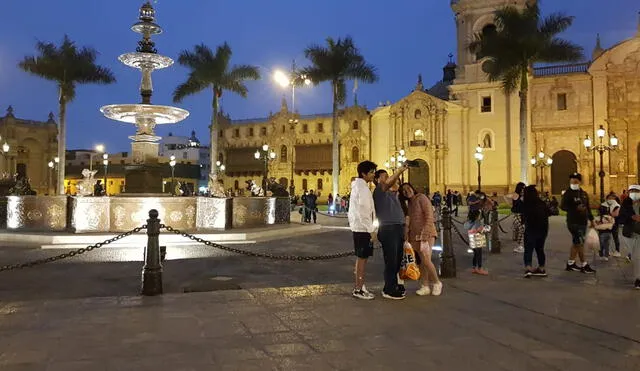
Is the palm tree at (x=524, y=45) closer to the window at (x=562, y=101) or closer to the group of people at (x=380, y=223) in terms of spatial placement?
the window at (x=562, y=101)

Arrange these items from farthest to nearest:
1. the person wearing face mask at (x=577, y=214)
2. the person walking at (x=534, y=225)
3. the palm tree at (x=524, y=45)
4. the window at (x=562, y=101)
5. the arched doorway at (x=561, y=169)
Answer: the arched doorway at (x=561, y=169) → the window at (x=562, y=101) → the palm tree at (x=524, y=45) → the person wearing face mask at (x=577, y=214) → the person walking at (x=534, y=225)

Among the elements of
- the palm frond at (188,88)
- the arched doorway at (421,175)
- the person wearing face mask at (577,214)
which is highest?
the palm frond at (188,88)

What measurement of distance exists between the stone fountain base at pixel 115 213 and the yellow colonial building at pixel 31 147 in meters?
47.2

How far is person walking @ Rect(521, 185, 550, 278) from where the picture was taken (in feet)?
26.6

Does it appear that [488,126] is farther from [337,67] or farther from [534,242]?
[534,242]

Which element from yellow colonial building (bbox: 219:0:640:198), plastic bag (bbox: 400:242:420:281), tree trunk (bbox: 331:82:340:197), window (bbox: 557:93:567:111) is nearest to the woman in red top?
plastic bag (bbox: 400:242:420:281)

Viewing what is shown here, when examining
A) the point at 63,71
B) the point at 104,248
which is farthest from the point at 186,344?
the point at 63,71

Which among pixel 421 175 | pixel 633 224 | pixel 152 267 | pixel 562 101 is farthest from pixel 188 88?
pixel 562 101

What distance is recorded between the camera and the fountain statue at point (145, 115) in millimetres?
15633

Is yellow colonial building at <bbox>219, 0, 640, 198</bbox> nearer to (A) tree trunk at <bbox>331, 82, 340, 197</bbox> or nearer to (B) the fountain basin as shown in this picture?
(A) tree trunk at <bbox>331, 82, 340, 197</bbox>

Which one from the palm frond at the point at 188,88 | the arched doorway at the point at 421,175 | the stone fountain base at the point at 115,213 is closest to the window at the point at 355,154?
the arched doorway at the point at 421,175

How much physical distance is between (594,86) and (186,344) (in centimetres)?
4565

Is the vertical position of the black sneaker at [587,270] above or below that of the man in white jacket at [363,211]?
below

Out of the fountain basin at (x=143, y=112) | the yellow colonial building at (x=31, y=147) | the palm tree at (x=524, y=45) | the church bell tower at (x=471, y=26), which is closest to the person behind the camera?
the fountain basin at (x=143, y=112)
